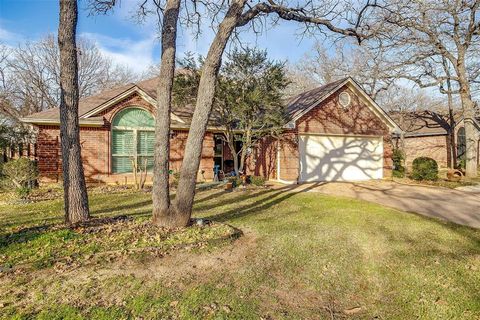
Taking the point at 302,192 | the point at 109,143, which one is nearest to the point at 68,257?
the point at 302,192

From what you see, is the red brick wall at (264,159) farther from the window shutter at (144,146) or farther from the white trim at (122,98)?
the window shutter at (144,146)

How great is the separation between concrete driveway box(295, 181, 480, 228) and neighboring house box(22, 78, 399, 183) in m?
2.02

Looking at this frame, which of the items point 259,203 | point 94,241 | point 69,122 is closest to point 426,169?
point 259,203

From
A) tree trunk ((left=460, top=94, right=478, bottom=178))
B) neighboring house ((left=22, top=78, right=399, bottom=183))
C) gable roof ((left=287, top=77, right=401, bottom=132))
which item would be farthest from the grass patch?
tree trunk ((left=460, top=94, right=478, bottom=178))

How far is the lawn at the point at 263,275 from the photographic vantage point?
317 cm

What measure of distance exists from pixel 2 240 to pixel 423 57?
64.5 ft

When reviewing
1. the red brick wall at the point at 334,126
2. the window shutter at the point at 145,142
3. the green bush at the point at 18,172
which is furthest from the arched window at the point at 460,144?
the green bush at the point at 18,172

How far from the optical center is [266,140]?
15.0m

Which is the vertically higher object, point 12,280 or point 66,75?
point 66,75

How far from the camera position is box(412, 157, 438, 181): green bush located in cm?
1392

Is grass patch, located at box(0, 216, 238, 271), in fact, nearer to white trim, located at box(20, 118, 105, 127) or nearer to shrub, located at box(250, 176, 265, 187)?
shrub, located at box(250, 176, 265, 187)

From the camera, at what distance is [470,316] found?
10.6 ft

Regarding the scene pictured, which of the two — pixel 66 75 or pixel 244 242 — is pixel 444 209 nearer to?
pixel 244 242

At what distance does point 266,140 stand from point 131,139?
6.35m
